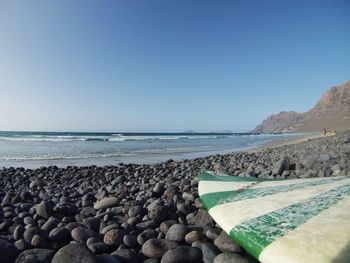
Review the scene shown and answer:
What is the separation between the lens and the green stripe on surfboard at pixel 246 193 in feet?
9.59

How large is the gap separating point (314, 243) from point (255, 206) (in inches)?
32.0

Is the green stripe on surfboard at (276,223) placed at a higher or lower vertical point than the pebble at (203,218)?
higher

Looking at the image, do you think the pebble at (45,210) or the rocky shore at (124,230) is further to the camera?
the pebble at (45,210)

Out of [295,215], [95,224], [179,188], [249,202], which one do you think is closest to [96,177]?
[179,188]

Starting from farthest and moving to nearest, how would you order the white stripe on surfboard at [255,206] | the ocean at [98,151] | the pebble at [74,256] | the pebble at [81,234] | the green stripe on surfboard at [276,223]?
1. the ocean at [98,151]
2. the pebble at [81,234]
3. the white stripe on surfboard at [255,206]
4. the pebble at [74,256]
5. the green stripe on surfboard at [276,223]

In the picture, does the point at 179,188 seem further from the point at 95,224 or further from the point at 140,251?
the point at 140,251

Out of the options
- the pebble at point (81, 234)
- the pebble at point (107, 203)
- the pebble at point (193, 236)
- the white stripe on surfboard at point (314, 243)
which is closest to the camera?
the white stripe on surfboard at point (314, 243)

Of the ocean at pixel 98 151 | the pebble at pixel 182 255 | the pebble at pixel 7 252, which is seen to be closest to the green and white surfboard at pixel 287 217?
the pebble at pixel 182 255

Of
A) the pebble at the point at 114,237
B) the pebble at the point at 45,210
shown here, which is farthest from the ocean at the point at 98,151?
the pebble at the point at 114,237

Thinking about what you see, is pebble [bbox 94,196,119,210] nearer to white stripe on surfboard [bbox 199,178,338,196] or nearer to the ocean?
white stripe on surfboard [bbox 199,178,338,196]

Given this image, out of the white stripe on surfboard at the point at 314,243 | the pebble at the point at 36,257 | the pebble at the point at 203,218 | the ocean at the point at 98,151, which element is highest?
the white stripe on surfboard at the point at 314,243

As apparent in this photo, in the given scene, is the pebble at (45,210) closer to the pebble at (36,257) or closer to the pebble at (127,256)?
the pebble at (36,257)

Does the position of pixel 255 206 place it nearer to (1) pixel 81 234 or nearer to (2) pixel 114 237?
(2) pixel 114 237

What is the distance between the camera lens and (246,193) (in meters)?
3.09
